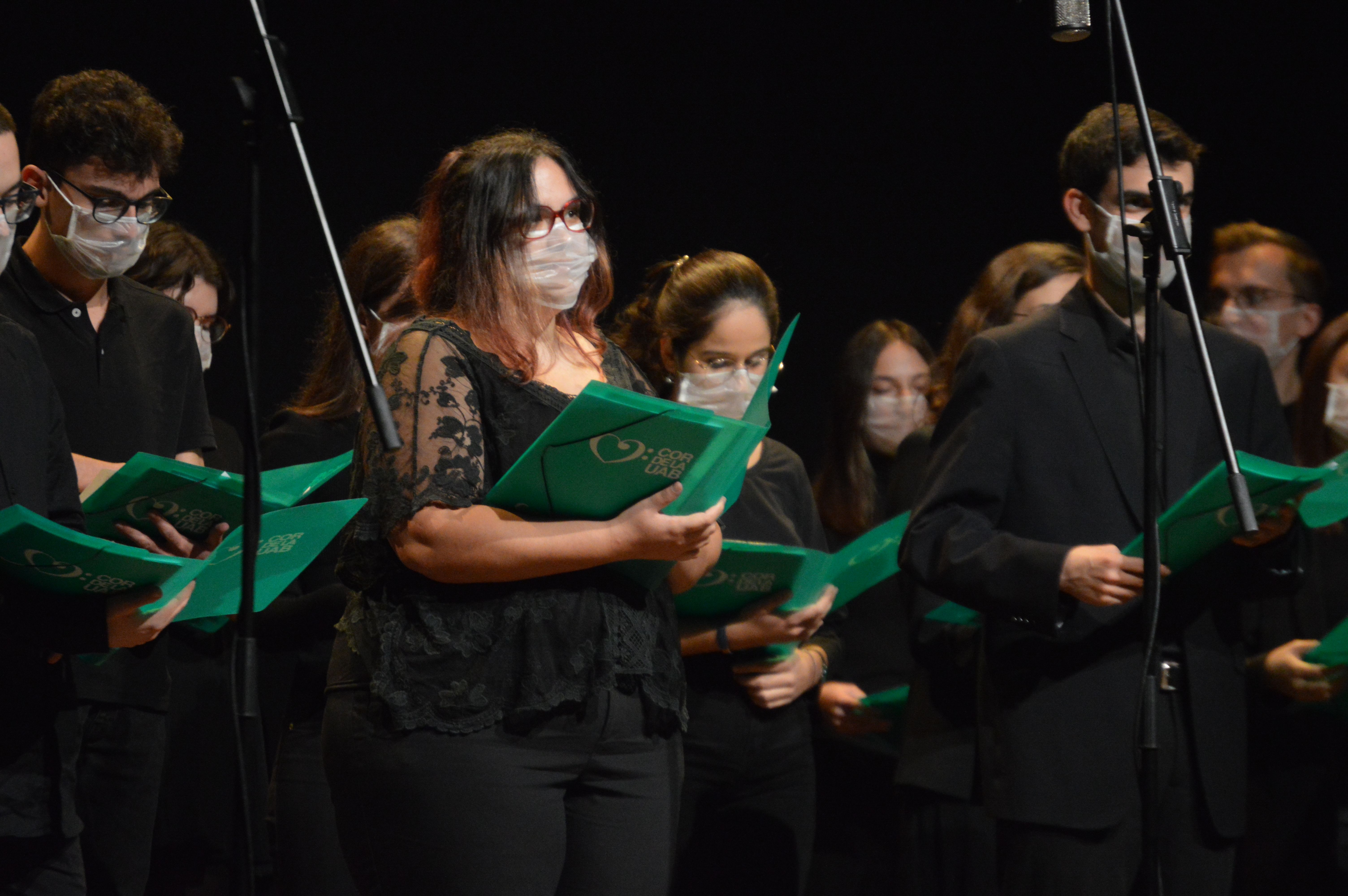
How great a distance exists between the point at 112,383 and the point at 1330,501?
2204mm

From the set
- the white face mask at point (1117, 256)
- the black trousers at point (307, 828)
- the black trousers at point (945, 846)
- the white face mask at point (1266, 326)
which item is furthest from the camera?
the white face mask at point (1266, 326)

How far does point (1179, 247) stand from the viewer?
1714 mm

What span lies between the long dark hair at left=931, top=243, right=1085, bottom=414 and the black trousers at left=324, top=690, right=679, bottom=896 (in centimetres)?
177

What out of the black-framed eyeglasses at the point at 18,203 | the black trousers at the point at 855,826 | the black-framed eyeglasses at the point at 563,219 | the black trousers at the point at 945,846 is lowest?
the black trousers at the point at 855,826

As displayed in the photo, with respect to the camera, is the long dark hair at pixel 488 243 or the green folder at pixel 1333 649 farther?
the green folder at pixel 1333 649

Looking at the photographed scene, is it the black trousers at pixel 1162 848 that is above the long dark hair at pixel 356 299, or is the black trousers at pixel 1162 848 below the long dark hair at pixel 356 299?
below

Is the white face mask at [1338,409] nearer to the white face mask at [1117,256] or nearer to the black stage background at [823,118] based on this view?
the white face mask at [1117,256]

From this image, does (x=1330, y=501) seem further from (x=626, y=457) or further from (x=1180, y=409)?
(x=626, y=457)

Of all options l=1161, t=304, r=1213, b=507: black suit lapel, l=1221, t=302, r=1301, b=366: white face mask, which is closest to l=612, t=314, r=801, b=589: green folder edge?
l=1161, t=304, r=1213, b=507: black suit lapel

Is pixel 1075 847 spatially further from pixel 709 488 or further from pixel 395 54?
pixel 395 54

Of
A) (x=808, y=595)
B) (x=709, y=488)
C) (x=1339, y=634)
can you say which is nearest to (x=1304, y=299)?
(x=1339, y=634)

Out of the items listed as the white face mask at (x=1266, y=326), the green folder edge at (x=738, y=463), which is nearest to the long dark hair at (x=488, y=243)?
the green folder edge at (x=738, y=463)

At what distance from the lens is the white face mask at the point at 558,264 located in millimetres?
1874

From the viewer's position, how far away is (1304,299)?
368 cm
